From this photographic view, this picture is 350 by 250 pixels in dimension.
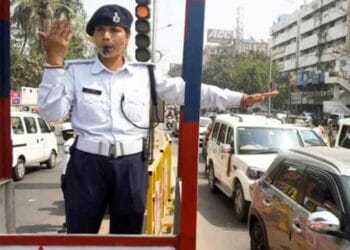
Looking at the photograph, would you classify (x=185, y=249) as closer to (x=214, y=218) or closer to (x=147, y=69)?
(x=147, y=69)

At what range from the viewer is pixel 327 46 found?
244ft

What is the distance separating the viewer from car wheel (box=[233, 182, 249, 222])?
846 cm

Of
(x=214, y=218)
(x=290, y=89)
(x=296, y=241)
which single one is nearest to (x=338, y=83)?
(x=290, y=89)

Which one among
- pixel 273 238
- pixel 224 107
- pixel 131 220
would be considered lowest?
pixel 273 238

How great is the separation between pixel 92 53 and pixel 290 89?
76734mm

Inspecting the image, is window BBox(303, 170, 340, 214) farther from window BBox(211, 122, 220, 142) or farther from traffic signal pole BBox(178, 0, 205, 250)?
Answer: window BBox(211, 122, 220, 142)

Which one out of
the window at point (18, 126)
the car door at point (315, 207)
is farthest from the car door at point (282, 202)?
the window at point (18, 126)

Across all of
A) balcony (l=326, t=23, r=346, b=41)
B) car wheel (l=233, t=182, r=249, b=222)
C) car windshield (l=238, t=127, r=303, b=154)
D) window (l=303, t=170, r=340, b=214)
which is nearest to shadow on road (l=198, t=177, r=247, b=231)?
car wheel (l=233, t=182, r=249, b=222)

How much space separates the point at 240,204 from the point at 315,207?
13.7ft

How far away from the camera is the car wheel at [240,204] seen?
27.8ft

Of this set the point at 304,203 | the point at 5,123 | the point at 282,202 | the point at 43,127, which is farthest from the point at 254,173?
the point at 43,127

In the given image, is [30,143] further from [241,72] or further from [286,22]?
[286,22]

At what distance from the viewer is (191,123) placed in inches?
78.8

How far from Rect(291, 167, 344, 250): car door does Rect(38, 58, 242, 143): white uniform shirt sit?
2.01 m
